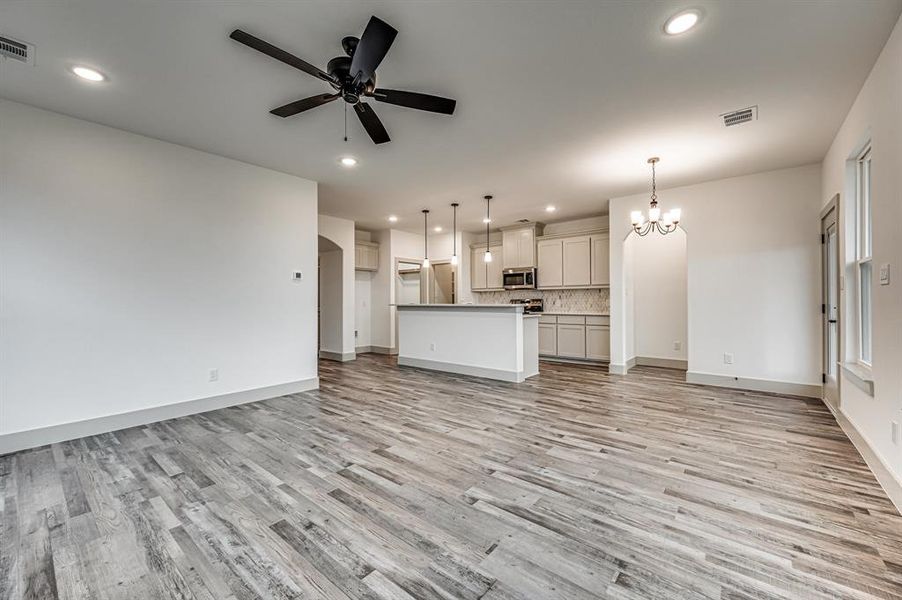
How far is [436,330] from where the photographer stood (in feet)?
20.7

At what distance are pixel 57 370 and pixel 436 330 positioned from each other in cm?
442

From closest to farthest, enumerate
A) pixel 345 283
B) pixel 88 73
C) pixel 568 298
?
pixel 88 73, pixel 345 283, pixel 568 298

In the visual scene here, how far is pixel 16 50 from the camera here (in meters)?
2.35

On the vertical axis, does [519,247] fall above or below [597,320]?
above

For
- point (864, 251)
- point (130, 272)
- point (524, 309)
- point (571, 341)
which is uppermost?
point (864, 251)

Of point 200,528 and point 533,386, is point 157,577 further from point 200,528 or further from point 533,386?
point 533,386

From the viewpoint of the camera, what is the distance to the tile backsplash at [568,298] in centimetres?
712

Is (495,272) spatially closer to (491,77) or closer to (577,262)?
(577,262)

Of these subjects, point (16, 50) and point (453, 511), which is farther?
point (16, 50)

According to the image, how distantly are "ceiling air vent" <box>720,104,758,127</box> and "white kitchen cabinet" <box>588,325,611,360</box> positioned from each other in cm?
392

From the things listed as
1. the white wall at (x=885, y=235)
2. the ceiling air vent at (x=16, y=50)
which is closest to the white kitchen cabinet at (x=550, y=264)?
the white wall at (x=885, y=235)

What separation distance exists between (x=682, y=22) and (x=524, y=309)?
4.02 m

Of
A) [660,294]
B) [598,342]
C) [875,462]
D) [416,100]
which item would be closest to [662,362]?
[598,342]

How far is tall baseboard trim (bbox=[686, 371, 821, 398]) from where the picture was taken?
444cm
